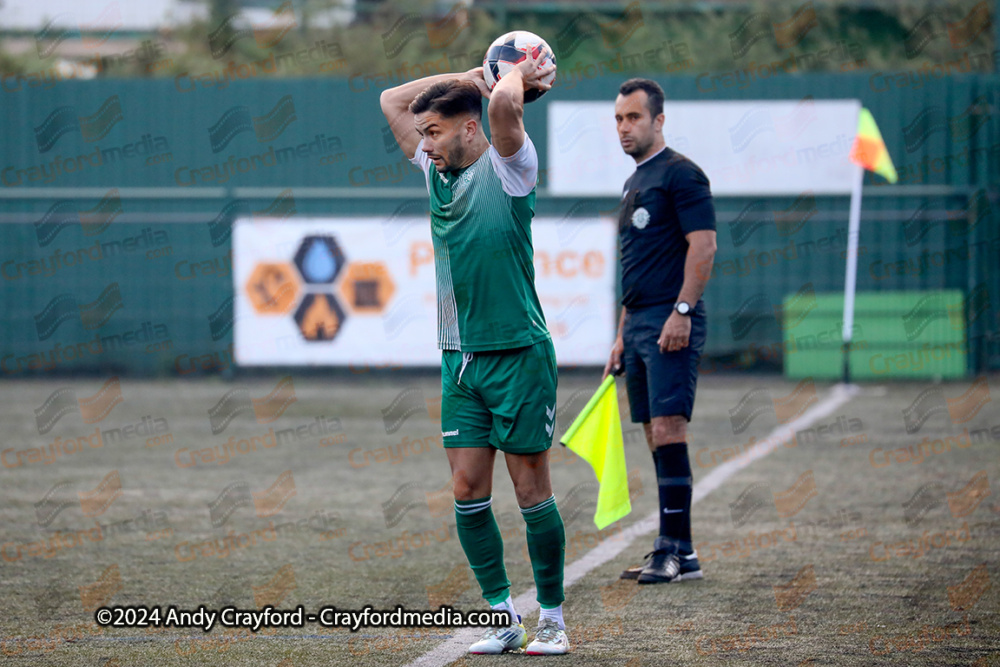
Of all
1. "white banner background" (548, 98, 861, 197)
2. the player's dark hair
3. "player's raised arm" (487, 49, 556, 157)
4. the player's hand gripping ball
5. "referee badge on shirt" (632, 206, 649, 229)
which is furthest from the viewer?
"white banner background" (548, 98, 861, 197)

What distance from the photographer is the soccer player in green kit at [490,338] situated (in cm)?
439

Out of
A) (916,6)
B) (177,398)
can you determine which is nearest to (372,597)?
(177,398)

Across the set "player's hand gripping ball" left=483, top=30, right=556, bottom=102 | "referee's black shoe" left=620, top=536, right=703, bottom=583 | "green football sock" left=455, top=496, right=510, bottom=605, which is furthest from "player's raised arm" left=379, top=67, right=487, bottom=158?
"referee's black shoe" left=620, top=536, right=703, bottom=583

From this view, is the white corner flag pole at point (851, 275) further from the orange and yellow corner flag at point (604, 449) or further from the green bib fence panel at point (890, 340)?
the orange and yellow corner flag at point (604, 449)

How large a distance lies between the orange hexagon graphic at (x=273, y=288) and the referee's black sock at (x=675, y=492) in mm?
10029

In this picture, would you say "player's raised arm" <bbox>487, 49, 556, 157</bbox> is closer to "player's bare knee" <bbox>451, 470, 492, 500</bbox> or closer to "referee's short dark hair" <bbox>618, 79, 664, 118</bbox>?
"player's bare knee" <bbox>451, 470, 492, 500</bbox>

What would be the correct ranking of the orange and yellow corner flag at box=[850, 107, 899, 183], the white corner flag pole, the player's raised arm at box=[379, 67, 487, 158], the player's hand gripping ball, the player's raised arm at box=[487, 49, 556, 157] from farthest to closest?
the white corner flag pole → the orange and yellow corner flag at box=[850, 107, 899, 183] → the player's raised arm at box=[379, 67, 487, 158] → the player's hand gripping ball → the player's raised arm at box=[487, 49, 556, 157]

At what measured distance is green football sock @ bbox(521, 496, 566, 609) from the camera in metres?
4.51

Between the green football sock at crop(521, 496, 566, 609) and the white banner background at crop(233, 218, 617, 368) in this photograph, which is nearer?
the green football sock at crop(521, 496, 566, 609)

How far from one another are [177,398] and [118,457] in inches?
165

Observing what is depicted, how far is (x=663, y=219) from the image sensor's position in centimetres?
585

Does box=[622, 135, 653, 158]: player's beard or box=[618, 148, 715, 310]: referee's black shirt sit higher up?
box=[622, 135, 653, 158]: player's beard

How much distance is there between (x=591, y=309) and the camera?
50.0ft

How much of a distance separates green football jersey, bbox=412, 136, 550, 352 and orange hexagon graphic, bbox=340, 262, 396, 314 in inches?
428
